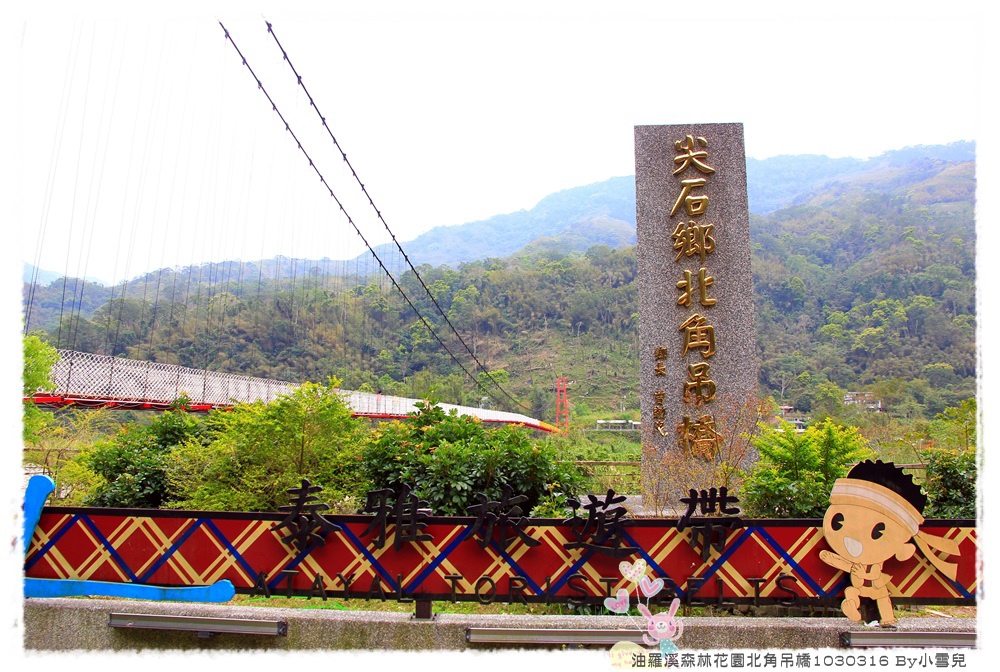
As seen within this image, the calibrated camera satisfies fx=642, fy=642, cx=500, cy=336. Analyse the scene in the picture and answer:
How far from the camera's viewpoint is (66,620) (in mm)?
2850

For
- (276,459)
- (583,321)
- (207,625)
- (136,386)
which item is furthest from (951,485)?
(583,321)

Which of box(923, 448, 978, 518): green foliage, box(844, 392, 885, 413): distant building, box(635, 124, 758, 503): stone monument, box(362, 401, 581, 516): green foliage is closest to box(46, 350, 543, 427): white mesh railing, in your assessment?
box(635, 124, 758, 503): stone monument

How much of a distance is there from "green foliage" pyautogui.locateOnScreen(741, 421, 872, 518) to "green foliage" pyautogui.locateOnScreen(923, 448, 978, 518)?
494mm

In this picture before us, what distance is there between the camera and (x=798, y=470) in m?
4.34

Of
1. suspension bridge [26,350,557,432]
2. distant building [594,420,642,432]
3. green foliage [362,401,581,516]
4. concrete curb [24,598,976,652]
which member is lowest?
concrete curb [24,598,976,652]

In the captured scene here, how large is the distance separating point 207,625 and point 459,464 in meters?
1.63

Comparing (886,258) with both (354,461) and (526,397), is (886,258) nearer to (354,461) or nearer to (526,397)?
(526,397)

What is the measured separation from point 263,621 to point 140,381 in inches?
293

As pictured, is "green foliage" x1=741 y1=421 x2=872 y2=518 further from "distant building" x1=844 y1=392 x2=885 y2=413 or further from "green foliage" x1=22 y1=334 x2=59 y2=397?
"distant building" x1=844 y1=392 x2=885 y2=413

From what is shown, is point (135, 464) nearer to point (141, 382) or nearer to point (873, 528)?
point (873, 528)

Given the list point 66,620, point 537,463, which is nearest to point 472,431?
point 537,463

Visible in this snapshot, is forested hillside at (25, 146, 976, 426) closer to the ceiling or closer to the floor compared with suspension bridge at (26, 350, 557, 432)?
closer to the ceiling

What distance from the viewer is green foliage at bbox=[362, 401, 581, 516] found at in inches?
150

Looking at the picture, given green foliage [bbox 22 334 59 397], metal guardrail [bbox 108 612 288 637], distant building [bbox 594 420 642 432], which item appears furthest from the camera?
distant building [bbox 594 420 642 432]
